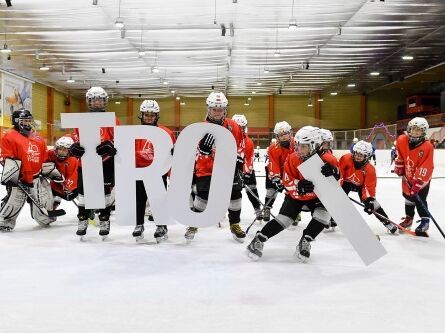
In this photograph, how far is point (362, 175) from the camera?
4164 millimetres

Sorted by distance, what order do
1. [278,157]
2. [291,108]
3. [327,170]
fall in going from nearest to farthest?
[327,170]
[278,157]
[291,108]

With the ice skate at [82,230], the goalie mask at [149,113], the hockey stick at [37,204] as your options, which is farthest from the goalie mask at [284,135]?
the hockey stick at [37,204]

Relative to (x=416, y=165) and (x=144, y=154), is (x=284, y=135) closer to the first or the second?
(x=416, y=165)

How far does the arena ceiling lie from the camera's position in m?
10.4

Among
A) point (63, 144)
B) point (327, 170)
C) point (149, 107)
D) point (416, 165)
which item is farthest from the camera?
point (63, 144)

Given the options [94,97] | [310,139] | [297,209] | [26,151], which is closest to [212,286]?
[297,209]

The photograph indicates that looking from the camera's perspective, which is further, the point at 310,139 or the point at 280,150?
the point at 280,150

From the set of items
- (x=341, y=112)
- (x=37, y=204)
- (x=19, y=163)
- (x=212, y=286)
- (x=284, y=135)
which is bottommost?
(x=212, y=286)

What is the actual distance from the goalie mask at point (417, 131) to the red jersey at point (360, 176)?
1.48ft

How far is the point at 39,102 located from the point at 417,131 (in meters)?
20.8

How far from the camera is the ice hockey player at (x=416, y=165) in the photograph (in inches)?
160

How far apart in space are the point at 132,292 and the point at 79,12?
960cm

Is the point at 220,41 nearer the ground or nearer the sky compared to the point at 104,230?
nearer the sky

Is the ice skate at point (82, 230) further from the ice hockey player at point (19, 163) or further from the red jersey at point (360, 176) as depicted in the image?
the red jersey at point (360, 176)
